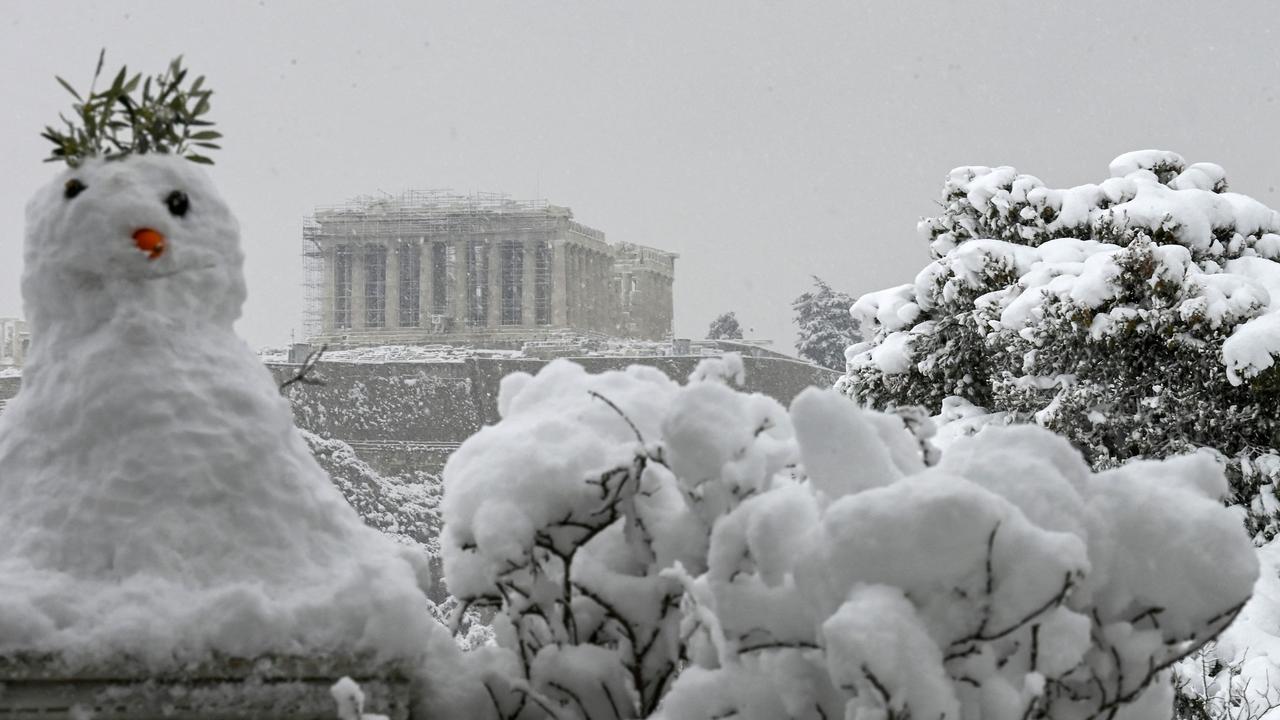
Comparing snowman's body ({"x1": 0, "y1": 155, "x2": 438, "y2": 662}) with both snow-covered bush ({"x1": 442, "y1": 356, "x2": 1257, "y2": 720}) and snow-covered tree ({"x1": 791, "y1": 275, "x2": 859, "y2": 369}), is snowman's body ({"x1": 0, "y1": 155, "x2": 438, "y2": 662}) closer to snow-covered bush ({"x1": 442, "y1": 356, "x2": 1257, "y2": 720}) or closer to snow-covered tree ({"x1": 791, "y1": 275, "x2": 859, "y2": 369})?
snow-covered bush ({"x1": 442, "y1": 356, "x2": 1257, "y2": 720})

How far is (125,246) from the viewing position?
1791mm

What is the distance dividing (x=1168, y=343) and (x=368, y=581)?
8258mm

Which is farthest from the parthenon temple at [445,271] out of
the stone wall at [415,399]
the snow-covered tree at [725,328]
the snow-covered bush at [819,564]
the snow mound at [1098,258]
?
the snow-covered bush at [819,564]

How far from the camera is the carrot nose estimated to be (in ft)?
5.90

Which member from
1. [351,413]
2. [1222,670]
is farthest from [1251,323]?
[351,413]

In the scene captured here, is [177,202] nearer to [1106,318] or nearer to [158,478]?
[158,478]

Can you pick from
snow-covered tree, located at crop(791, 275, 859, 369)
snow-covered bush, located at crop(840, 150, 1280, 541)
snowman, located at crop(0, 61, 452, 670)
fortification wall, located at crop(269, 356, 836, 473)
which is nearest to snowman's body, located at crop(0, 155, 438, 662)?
snowman, located at crop(0, 61, 452, 670)

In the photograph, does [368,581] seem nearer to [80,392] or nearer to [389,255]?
[80,392]

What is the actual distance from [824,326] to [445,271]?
12.8m

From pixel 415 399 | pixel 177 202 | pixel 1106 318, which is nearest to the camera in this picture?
pixel 177 202

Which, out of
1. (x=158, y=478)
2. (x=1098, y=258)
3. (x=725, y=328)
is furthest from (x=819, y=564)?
Answer: (x=725, y=328)

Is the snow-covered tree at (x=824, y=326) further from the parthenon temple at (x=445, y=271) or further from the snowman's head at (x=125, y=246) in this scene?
the snowman's head at (x=125, y=246)

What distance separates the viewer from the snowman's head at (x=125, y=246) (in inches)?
70.7

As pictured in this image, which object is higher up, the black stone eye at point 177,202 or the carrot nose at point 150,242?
the black stone eye at point 177,202
